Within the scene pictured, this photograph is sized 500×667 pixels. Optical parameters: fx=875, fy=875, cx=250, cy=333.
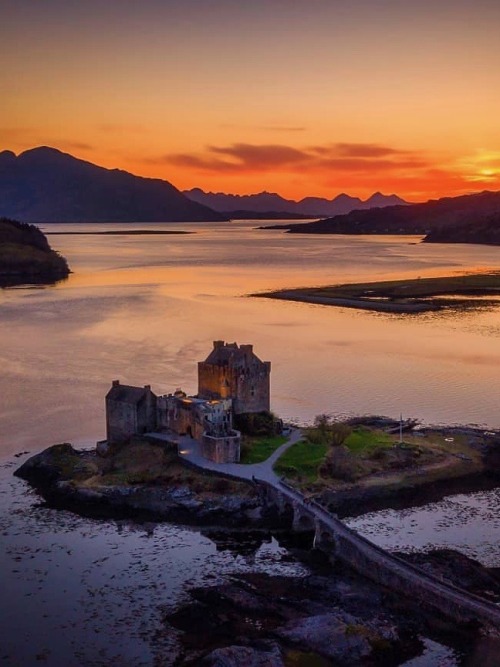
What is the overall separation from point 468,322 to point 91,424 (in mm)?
69363

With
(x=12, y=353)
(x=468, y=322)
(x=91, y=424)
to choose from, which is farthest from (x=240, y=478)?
(x=468, y=322)

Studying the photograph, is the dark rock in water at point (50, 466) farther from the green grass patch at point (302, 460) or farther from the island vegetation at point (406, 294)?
the island vegetation at point (406, 294)

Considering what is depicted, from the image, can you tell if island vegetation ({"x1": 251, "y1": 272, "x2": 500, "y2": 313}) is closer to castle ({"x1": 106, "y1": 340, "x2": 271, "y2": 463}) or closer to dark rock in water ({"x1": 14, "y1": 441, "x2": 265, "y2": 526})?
castle ({"x1": 106, "y1": 340, "x2": 271, "y2": 463})

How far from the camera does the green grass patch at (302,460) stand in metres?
50.8

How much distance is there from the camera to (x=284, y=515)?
155 feet

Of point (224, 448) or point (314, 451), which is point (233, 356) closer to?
point (224, 448)

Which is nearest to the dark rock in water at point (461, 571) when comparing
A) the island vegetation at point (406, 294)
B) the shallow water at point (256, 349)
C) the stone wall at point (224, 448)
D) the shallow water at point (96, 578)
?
the shallow water at point (96, 578)

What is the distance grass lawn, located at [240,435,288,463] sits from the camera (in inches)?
2077

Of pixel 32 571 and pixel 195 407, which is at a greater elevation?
pixel 195 407

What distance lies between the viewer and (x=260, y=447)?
54.8 m

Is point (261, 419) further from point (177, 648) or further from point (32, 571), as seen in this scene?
point (177, 648)

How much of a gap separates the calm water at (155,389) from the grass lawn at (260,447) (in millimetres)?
7781

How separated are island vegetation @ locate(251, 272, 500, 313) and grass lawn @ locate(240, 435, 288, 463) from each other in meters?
80.8

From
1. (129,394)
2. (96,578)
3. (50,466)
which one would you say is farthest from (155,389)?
(96,578)
